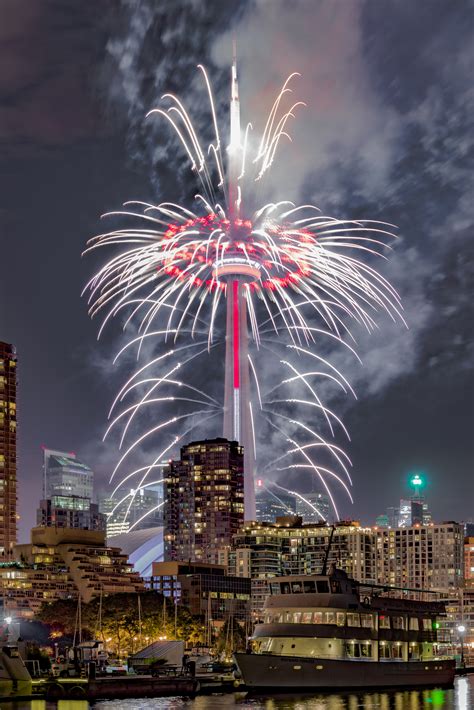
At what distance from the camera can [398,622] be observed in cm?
12850

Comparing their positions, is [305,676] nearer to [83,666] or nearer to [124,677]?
[124,677]

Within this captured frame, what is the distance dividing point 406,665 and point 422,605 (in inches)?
350

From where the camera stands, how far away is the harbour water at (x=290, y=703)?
106750 mm

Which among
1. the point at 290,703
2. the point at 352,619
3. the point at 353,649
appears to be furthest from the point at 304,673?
the point at 352,619

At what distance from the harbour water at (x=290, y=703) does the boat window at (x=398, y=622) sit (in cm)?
684

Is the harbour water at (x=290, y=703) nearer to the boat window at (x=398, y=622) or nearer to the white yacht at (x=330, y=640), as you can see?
the white yacht at (x=330, y=640)

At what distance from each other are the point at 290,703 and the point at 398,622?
71.5 ft

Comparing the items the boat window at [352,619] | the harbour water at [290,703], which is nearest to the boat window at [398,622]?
the harbour water at [290,703]

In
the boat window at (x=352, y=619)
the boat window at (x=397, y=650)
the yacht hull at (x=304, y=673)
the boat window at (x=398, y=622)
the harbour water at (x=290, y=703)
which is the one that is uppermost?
the boat window at (x=352, y=619)

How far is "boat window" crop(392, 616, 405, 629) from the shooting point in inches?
5026

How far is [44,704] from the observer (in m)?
108

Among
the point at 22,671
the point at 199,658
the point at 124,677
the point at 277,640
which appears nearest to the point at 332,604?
the point at 277,640

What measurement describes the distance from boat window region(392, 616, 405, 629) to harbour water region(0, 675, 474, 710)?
22.4ft

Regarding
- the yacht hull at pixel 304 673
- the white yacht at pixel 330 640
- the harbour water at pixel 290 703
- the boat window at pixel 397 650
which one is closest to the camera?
the harbour water at pixel 290 703
